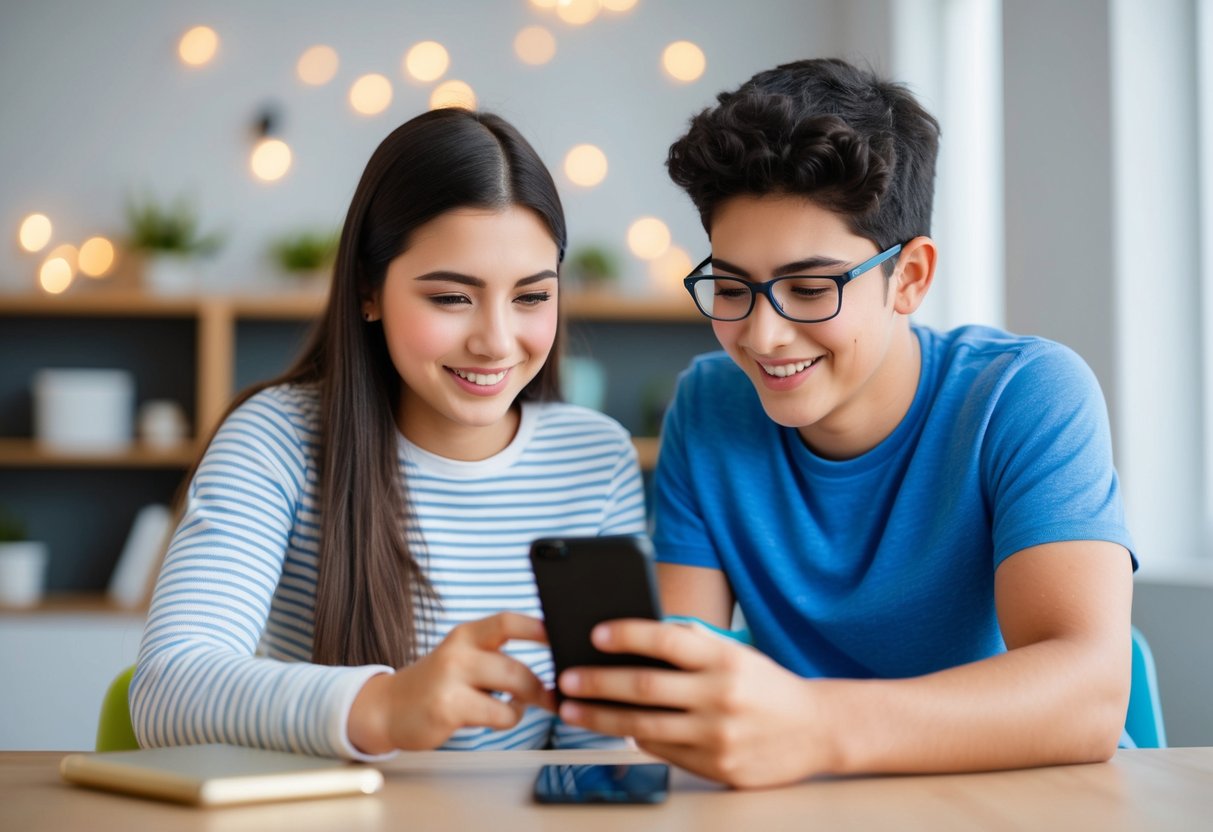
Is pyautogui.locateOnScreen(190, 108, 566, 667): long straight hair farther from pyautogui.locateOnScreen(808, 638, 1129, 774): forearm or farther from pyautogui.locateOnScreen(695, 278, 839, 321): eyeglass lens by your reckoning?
pyautogui.locateOnScreen(808, 638, 1129, 774): forearm

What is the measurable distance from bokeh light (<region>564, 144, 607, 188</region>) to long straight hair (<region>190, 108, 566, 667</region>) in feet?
8.10

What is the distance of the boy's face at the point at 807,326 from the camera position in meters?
1.33

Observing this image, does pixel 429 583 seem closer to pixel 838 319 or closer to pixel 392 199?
pixel 392 199

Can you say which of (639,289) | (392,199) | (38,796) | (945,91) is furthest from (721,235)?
(639,289)

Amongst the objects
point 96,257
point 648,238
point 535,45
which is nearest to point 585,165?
point 648,238

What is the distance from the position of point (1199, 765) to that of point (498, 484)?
860 millimetres

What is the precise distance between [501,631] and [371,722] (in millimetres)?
134

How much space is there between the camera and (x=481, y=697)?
0.94 metres

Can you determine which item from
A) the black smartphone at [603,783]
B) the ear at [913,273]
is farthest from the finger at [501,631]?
the ear at [913,273]

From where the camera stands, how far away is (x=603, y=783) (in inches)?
36.2

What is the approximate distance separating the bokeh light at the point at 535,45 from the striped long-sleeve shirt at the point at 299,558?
8.49 feet

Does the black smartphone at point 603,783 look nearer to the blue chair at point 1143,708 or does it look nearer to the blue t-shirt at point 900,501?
the blue t-shirt at point 900,501

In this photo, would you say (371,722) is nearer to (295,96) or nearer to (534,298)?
(534,298)

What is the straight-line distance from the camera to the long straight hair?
1.38 metres
